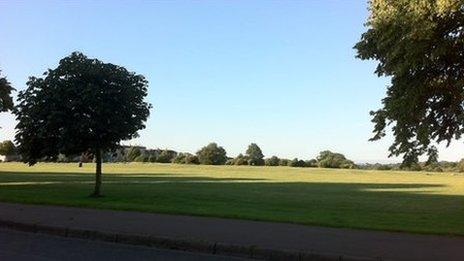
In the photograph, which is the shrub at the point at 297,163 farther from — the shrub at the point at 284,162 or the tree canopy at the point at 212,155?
the tree canopy at the point at 212,155

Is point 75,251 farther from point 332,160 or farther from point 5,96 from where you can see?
point 332,160

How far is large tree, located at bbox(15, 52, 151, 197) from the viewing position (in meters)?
24.9

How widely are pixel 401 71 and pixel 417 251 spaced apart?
623 cm

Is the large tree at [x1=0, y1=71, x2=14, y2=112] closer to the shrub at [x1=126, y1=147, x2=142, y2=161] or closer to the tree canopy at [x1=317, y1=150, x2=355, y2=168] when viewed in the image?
the tree canopy at [x1=317, y1=150, x2=355, y2=168]

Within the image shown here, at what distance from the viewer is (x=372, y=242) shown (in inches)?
472

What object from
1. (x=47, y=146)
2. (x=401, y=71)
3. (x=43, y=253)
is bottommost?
(x=43, y=253)

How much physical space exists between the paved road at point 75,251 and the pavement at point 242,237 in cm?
39

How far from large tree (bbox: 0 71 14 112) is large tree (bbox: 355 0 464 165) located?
21054 mm

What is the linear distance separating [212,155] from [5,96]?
2431 inches

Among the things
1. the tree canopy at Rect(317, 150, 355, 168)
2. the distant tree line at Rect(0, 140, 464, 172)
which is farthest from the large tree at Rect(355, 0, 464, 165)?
the tree canopy at Rect(317, 150, 355, 168)

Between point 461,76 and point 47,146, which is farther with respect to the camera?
point 47,146

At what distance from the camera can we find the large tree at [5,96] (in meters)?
32.6

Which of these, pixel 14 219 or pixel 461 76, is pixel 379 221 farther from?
pixel 14 219

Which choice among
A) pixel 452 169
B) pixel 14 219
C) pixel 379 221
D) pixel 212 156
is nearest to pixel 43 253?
pixel 14 219
